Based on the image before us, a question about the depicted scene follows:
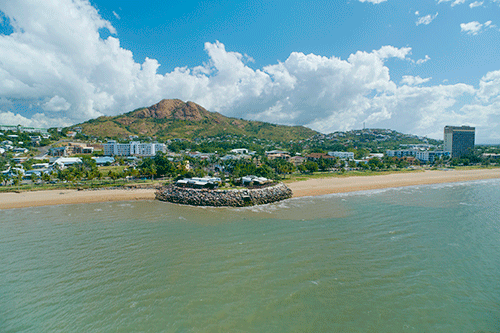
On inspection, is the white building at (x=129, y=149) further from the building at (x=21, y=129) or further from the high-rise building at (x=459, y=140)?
the high-rise building at (x=459, y=140)

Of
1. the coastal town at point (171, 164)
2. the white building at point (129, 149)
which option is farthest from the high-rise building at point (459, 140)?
the white building at point (129, 149)

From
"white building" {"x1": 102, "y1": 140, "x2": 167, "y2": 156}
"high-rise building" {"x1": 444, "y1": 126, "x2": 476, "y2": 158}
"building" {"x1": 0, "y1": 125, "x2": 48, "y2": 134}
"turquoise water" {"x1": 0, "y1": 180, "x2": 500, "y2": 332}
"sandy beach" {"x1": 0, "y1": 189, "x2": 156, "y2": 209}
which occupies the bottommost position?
"turquoise water" {"x1": 0, "y1": 180, "x2": 500, "y2": 332}

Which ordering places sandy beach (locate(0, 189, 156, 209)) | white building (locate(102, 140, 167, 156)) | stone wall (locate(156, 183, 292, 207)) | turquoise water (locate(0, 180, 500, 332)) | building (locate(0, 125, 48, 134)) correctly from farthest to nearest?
building (locate(0, 125, 48, 134)), white building (locate(102, 140, 167, 156)), sandy beach (locate(0, 189, 156, 209)), stone wall (locate(156, 183, 292, 207)), turquoise water (locate(0, 180, 500, 332))

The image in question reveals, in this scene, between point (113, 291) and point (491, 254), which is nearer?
point (113, 291)

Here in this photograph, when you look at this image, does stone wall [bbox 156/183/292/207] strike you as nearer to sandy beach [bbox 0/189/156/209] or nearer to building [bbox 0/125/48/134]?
sandy beach [bbox 0/189/156/209]

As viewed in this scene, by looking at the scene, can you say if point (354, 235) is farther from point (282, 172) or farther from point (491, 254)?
point (282, 172)

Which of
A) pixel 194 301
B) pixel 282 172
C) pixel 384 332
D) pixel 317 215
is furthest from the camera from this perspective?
pixel 282 172

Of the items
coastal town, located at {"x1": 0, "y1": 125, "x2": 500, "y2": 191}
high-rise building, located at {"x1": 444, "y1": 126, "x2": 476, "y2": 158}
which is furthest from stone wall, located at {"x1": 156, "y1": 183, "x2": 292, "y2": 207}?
high-rise building, located at {"x1": 444, "y1": 126, "x2": 476, "y2": 158}

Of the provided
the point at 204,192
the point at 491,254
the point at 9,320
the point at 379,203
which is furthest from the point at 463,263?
the point at 204,192
